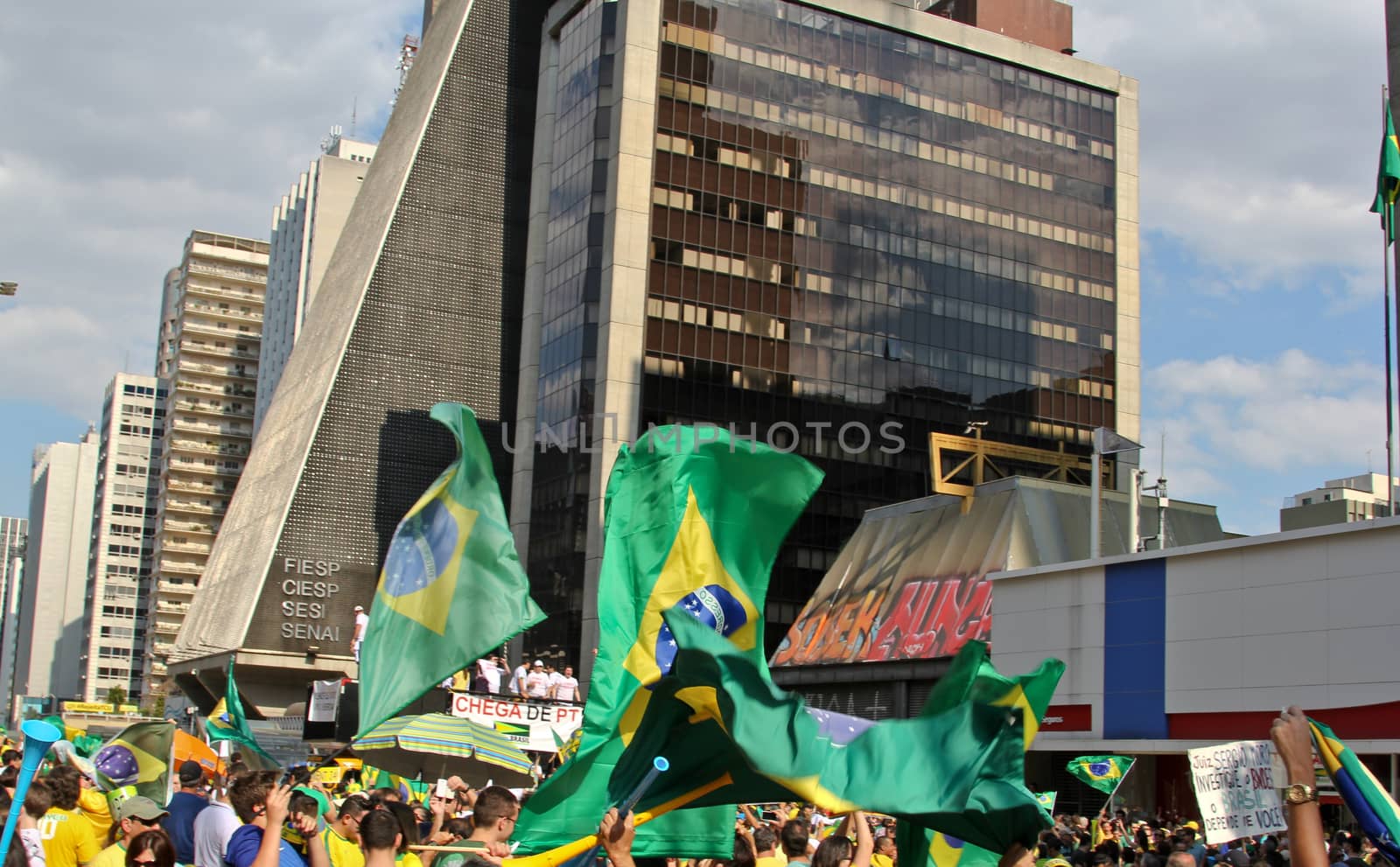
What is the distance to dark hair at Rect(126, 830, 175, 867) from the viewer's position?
7.23 meters

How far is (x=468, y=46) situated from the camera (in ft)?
249

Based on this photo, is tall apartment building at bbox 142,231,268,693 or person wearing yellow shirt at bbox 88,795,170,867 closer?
person wearing yellow shirt at bbox 88,795,170,867

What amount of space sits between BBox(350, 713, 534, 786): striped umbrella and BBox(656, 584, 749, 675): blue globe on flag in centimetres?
531

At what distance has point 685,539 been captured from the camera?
34.5ft

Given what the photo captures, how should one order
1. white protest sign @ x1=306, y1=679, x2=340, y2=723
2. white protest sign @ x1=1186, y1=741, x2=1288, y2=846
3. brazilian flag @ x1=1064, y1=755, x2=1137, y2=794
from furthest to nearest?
white protest sign @ x1=306, y1=679, x2=340, y2=723 < brazilian flag @ x1=1064, y1=755, x2=1137, y2=794 < white protest sign @ x1=1186, y1=741, x2=1288, y2=846

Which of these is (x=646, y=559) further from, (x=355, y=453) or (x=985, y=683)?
(x=355, y=453)

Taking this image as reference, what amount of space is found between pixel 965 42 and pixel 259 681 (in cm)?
4322

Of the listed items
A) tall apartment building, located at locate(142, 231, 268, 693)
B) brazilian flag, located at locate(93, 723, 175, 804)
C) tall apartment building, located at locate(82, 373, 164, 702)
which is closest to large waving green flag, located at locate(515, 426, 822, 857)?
brazilian flag, located at locate(93, 723, 175, 804)

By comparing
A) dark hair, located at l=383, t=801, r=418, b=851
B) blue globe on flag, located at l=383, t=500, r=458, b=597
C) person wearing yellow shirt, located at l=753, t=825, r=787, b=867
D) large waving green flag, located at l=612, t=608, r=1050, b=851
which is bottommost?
person wearing yellow shirt, located at l=753, t=825, r=787, b=867

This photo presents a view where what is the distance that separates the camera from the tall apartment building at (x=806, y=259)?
6694 cm

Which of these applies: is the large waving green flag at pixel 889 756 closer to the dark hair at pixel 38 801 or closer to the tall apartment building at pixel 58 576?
the dark hair at pixel 38 801

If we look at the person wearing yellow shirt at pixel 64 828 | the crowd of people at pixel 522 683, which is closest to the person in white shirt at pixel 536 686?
the crowd of people at pixel 522 683

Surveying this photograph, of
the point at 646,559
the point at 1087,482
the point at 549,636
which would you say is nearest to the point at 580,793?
the point at 646,559

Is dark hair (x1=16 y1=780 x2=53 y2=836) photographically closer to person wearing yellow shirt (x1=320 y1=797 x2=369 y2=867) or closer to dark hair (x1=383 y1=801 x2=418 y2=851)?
person wearing yellow shirt (x1=320 y1=797 x2=369 y2=867)
